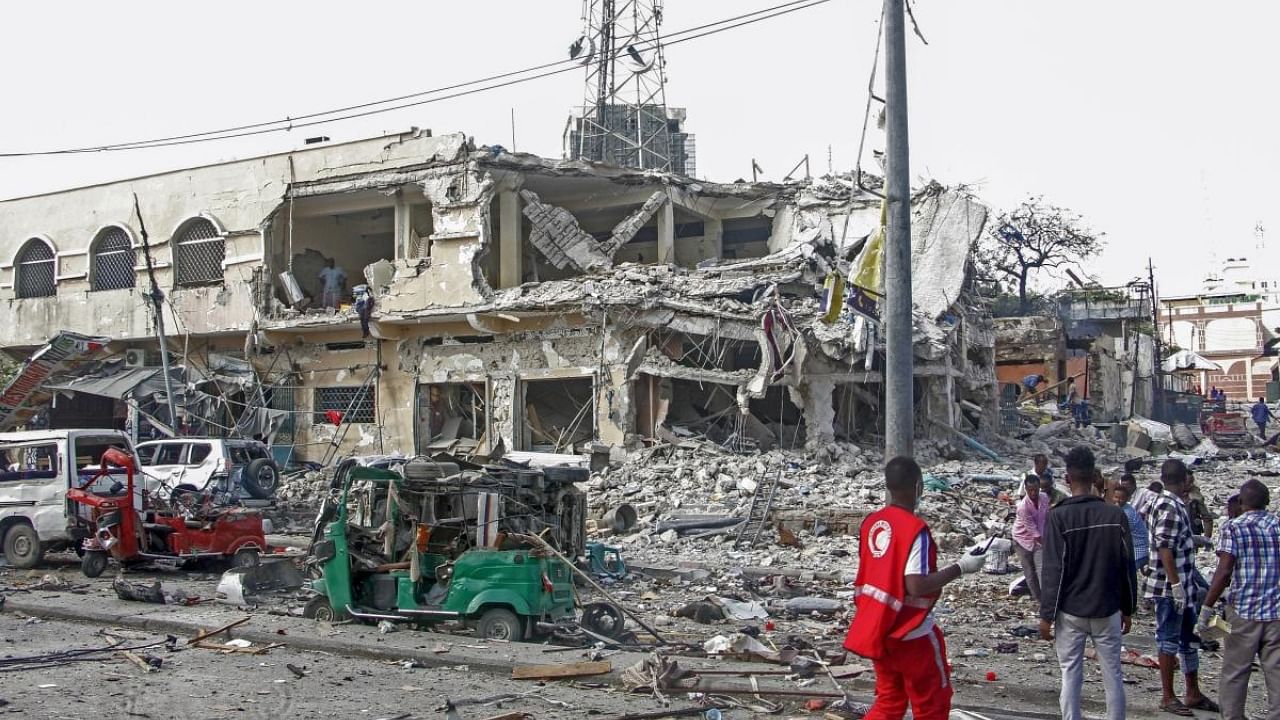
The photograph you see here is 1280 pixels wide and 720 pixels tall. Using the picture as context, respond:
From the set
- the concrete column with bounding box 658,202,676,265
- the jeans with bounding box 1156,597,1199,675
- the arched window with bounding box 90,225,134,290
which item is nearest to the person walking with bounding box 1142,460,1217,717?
the jeans with bounding box 1156,597,1199,675

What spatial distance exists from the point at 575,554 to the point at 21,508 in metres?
8.01

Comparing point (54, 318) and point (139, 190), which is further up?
point (139, 190)

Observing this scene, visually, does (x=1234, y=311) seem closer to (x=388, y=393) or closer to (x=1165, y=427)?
(x=1165, y=427)

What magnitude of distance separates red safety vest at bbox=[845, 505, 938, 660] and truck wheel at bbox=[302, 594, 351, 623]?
594 cm

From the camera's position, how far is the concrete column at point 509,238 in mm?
22922

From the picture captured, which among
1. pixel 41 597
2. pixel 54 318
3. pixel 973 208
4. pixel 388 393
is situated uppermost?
pixel 973 208

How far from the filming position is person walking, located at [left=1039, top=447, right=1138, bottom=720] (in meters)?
5.48

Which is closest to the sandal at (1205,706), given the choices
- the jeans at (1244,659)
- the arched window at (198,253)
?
the jeans at (1244,659)

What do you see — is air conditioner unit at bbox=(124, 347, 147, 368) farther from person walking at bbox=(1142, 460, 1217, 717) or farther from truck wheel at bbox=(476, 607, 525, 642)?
person walking at bbox=(1142, 460, 1217, 717)

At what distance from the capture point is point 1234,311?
67188mm

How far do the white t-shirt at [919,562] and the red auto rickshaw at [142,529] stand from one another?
10778 mm

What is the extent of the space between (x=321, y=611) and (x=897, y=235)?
5.97 metres

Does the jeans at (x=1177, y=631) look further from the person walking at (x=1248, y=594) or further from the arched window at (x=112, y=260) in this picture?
the arched window at (x=112, y=260)

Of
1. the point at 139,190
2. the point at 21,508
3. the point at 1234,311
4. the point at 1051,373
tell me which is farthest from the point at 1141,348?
the point at 21,508
